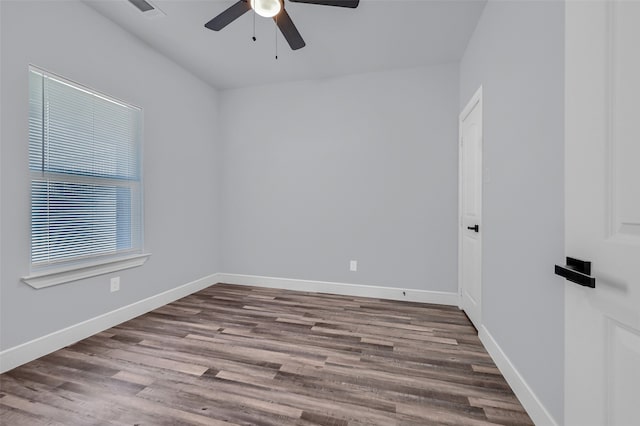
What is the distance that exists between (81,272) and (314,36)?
9.85 ft

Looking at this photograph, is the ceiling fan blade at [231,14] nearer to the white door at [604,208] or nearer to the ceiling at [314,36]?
the ceiling at [314,36]

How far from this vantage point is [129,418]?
144 centimetres

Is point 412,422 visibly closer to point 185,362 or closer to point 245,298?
point 185,362

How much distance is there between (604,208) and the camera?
0.66 metres

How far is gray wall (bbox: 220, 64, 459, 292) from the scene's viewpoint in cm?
315

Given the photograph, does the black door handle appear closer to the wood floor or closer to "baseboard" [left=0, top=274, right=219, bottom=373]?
the wood floor

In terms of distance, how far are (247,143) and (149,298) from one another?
227 cm

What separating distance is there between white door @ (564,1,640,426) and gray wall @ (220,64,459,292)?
8.06 ft

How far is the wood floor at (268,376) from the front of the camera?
1466mm

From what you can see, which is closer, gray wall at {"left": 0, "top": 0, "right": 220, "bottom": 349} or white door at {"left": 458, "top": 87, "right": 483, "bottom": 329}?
gray wall at {"left": 0, "top": 0, "right": 220, "bottom": 349}

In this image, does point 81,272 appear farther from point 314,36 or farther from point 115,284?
point 314,36

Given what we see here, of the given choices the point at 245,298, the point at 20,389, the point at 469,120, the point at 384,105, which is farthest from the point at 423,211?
the point at 20,389

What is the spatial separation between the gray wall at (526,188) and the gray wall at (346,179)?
93cm

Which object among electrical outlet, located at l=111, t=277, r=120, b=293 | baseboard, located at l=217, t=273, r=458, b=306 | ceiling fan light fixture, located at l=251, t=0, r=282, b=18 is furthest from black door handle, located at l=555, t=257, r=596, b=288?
electrical outlet, located at l=111, t=277, r=120, b=293
